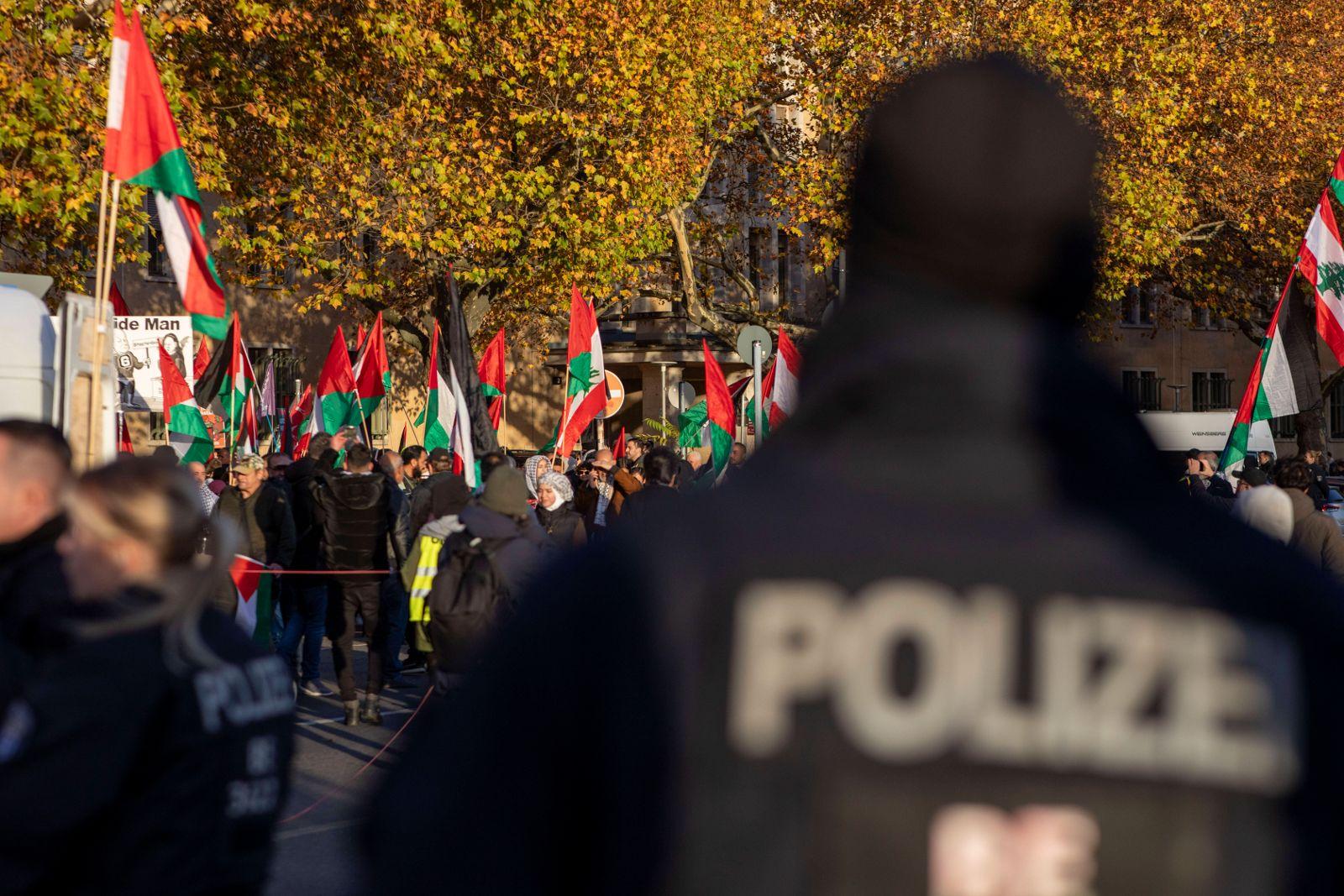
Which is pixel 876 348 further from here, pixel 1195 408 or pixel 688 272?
pixel 1195 408

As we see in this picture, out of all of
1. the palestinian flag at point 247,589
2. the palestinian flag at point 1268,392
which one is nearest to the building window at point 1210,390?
the palestinian flag at point 1268,392

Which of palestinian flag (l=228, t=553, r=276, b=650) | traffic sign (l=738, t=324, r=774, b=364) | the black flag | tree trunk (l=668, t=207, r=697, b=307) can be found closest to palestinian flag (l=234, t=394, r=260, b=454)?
the black flag

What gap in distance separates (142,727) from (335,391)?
1696cm

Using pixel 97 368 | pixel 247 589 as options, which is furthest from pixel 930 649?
pixel 247 589

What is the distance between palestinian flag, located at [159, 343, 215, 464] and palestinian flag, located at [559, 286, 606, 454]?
3.50 m

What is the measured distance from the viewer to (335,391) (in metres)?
19.7

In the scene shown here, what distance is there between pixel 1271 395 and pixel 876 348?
503 inches

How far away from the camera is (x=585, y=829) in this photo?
127 cm

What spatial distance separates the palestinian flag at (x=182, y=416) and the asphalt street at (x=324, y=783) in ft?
10.8

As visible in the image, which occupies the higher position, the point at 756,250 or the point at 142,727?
the point at 756,250

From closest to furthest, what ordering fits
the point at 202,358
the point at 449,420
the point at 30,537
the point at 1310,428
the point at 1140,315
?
the point at 30,537 < the point at 449,420 < the point at 202,358 < the point at 1310,428 < the point at 1140,315

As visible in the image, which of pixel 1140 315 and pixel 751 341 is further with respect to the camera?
pixel 1140 315

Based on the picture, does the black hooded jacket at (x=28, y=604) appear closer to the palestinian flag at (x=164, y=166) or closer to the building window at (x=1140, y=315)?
the palestinian flag at (x=164, y=166)

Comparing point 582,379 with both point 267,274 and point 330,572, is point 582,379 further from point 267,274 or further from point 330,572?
point 267,274
